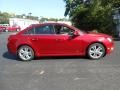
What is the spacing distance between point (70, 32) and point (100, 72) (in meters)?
3.39

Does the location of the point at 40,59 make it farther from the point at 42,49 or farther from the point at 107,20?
the point at 107,20

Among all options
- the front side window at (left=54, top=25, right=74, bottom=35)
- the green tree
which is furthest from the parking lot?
the green tree

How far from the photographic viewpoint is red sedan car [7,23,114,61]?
41.7 feet

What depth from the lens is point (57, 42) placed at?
1280cm

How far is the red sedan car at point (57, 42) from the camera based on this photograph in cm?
1271

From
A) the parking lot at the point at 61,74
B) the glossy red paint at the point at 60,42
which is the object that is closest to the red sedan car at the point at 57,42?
the glossy red paint at the point at 60,42

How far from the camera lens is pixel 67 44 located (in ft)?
41.8

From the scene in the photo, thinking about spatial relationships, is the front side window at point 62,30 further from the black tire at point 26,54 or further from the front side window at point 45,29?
the black tire at point 26,54

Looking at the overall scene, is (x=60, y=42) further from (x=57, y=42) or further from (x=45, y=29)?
(x=45, y=29)

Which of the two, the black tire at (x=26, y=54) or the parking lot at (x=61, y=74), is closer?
the parking lot at (x=61, y=74)

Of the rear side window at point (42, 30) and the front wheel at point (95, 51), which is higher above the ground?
the rear side window at point (42, 30)

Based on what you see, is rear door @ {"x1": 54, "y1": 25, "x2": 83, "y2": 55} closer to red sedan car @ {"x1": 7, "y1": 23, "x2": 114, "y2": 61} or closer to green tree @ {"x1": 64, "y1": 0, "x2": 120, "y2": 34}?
red sedan car @ {"x1": 7, "y1": 23, "x2": 114, "y2": 61}

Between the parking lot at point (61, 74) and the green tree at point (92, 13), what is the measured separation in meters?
14.3

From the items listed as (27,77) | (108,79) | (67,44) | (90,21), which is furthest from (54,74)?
(90,21)
